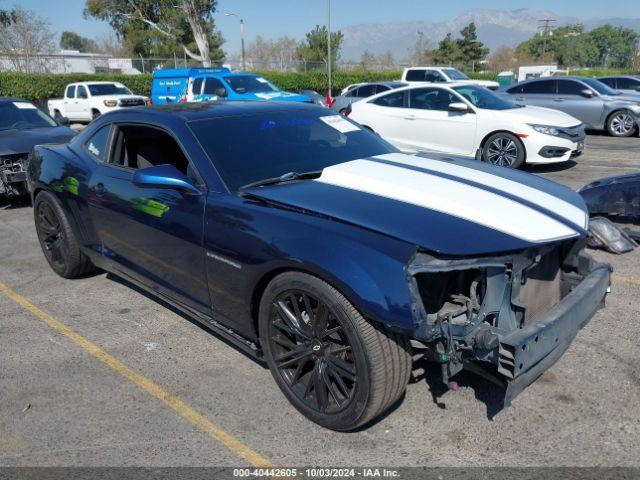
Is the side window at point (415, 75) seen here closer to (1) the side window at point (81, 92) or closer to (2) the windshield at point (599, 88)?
(2) the windshield at point (599, 88)

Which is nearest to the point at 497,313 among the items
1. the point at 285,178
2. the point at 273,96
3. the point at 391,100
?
the point at 285,178

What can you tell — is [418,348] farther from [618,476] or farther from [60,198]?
[60,198]

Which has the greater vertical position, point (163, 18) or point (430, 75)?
point (163, 18)

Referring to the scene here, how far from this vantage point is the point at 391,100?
35.0 feet

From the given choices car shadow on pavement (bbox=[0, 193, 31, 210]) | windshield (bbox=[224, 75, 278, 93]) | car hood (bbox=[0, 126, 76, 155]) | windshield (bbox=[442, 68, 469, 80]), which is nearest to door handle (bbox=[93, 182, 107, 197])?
car hood (bbox=[0, 126, 76, 155])

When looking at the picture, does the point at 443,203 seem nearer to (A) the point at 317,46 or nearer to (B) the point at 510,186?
(B) the point at 510,186

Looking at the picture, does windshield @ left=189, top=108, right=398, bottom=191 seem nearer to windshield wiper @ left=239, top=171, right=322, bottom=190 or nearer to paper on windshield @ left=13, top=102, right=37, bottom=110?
windshield wiper @ left=239, top=171, right=322, bottom=190

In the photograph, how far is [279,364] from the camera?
3.02 meters

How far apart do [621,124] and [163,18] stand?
35401 millimetres

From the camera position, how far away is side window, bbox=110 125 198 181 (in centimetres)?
400

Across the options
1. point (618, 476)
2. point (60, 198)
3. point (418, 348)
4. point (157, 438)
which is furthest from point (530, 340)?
point (60, 198)

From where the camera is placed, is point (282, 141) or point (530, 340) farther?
point (282, 141)

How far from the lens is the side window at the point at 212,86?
16062mm

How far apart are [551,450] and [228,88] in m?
14.4
